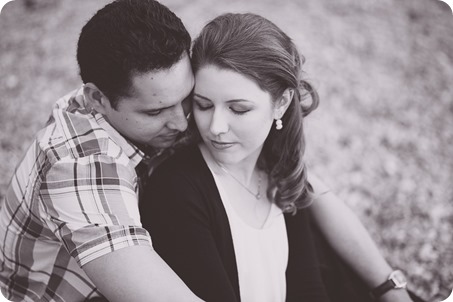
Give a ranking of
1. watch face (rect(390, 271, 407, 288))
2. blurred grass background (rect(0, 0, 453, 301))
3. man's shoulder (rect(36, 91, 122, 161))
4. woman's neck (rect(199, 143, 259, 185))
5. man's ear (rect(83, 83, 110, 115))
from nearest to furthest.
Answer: man's shoulder (rect(36, 91, 122, 161)), man's ear (rect(83, 83, 110, 115)), woman's neck (rect(199, 143, 259, 185)), watch face (rect(390, 271, 407, 288)), blurred grass background (rect(0, 0, 453, 301))

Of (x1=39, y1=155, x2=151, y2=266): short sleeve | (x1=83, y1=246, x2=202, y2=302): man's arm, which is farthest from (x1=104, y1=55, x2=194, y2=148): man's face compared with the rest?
(x1=83, y1=246, x2=202, y2=302): man's arm

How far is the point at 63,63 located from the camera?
21.3 feet

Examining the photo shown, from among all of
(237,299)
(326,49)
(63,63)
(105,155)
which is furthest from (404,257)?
(63,63)

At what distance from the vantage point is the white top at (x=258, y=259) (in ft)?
8.47

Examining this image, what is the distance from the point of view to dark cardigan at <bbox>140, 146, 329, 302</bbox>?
2.38 m

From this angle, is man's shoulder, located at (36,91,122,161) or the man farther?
man's shoulder, located at (36,91,122,161)

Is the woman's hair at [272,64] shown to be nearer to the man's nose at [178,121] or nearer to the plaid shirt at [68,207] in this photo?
the man's nose at [178,121]

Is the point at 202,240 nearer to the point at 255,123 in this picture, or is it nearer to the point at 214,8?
the point at 255,123

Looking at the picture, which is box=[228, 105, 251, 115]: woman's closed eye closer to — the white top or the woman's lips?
the woman's lips

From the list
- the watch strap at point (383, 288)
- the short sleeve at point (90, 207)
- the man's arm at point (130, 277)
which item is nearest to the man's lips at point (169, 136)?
the short sleeve at point (90, 207)

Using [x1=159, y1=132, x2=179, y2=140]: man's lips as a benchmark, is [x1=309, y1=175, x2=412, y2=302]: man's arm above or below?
below

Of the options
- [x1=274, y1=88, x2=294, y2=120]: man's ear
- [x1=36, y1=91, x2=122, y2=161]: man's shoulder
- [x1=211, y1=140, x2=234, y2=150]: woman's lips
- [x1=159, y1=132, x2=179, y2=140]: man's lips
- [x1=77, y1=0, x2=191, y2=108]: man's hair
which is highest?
[x1=77, y1=0, x2=191, y2=108]: man's hair

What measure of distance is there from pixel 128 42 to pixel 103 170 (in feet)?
1.97

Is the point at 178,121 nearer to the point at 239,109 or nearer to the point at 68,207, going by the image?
the point at 239,109
